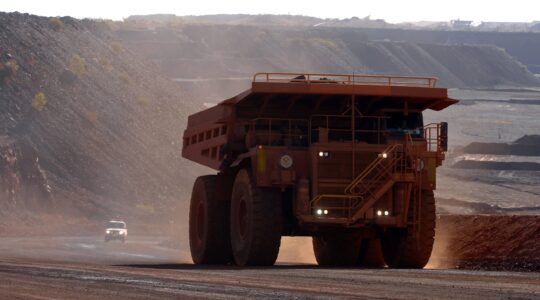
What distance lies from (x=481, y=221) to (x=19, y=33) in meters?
74.9

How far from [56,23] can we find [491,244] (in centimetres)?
8319

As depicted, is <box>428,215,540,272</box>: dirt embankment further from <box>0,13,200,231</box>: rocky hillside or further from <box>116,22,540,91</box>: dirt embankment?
<box>116,22,540,91</box>: dirt embankment

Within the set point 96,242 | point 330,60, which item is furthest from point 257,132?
point 330,60

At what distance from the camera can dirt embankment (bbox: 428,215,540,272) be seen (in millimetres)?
24969

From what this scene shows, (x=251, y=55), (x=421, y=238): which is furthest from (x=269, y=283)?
(x=251, y=55)

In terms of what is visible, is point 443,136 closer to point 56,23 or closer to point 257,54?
point 56,23

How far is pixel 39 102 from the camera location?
292ft

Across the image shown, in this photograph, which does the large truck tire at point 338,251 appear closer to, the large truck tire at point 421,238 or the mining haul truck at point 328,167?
the mining haul truck at point 328,167

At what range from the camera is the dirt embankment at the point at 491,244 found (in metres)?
25.0

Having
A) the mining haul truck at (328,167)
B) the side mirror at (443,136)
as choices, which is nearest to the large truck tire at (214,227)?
the mining haul truck at (328,167)

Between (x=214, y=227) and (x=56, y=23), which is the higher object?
(x=56, y=23)

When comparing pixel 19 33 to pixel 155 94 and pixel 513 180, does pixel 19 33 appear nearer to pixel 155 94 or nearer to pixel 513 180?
pixel 155 94

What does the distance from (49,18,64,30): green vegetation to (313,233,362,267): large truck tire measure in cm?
8128

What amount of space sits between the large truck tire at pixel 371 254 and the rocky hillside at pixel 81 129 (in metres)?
47.3
